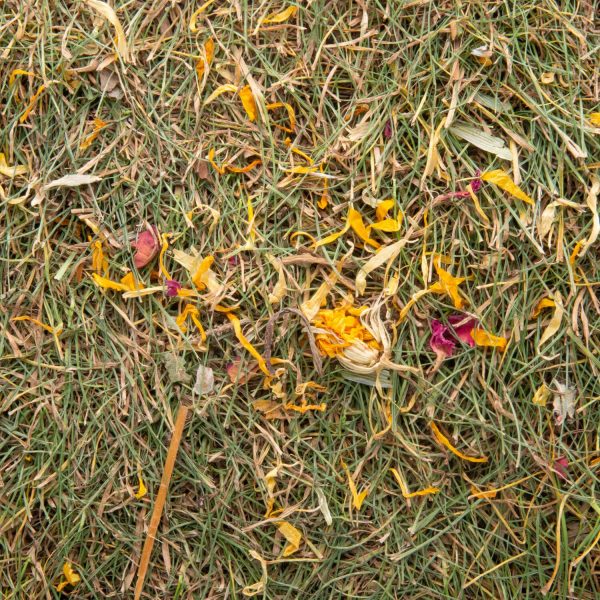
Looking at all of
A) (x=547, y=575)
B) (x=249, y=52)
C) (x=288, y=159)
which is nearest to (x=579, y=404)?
(x=547, y=575)

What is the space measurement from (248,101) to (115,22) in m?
0.17

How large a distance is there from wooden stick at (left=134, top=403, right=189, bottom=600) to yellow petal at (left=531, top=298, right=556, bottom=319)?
0.39 metres

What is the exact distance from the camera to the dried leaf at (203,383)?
2.71 feet

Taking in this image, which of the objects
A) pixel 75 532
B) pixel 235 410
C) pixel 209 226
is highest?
pixel 209 226

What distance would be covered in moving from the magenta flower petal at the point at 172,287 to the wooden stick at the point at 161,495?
121mm

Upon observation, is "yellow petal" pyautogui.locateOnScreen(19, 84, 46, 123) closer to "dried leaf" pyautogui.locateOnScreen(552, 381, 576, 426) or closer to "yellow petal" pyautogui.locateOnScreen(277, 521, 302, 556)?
"yellow petal" pyautogui.locateOnScreen(277, 521, 302, 556)

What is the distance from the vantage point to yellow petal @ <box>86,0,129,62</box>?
2.76 feet

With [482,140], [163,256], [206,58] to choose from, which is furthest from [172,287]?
[482,140]

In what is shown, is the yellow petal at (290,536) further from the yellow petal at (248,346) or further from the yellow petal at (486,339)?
the yellow petal at (486,339)

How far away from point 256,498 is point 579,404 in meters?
0.36

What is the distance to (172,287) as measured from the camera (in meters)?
0.83

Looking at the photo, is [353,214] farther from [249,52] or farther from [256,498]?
[256,498]

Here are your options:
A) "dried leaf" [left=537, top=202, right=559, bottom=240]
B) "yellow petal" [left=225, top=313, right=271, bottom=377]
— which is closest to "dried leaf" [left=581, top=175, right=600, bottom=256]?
"dried leaf" [left=537, top=202, right=559, bottom=240]

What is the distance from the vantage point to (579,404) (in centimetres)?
82
